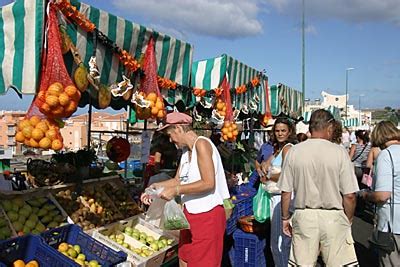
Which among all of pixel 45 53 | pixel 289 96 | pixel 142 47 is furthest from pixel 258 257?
pixel 289 96

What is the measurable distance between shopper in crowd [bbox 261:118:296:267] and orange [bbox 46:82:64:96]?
2372 mm

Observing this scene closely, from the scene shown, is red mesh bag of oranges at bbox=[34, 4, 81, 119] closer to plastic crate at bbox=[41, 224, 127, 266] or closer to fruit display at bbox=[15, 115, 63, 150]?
fruit display at bbox=[15, 115, 63, 150]

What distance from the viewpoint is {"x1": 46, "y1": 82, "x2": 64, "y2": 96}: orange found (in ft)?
9.48

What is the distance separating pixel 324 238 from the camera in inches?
128

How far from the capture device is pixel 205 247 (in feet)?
10.5

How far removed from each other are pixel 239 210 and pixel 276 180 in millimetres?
1483

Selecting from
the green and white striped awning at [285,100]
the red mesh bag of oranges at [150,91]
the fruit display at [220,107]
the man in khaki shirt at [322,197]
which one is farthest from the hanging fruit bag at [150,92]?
the green and white striped awning at [285,100]

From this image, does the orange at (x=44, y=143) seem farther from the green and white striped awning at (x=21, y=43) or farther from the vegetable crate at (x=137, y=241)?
the vegetable crate at (x=137, y=241)

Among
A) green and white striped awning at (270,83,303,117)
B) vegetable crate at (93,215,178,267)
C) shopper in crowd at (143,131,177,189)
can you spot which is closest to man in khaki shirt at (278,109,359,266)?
A: vegetable crate at (93,215,178,267)

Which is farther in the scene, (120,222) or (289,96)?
(289,96)

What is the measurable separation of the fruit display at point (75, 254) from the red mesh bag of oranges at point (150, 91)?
1441mm

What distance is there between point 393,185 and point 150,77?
2.49m

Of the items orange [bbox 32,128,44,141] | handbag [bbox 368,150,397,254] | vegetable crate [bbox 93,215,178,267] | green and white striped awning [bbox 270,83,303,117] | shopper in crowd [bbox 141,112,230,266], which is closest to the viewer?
orange [bbox 32,128,44,141]

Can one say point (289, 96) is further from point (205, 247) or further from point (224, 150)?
point (205, 247)
